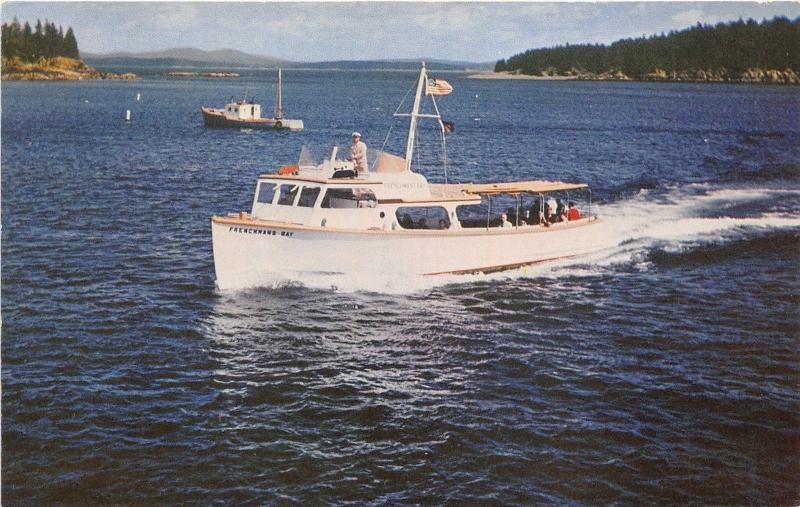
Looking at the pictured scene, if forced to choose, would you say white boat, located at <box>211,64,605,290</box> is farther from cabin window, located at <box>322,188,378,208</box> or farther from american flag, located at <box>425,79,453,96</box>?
american flag, located at <box>425,79,453,96</box>

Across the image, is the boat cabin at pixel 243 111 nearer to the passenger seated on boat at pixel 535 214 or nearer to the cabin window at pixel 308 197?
the passenger seated on boat at pixel 535 214

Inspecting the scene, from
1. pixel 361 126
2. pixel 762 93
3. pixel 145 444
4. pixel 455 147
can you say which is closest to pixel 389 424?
pixel 145 444

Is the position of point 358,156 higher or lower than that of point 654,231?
higher

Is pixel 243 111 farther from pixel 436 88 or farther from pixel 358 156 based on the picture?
pixel 358 156

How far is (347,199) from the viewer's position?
3231cm

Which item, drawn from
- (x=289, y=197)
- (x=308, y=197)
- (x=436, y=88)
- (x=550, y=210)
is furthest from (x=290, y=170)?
(x=550, y=210)

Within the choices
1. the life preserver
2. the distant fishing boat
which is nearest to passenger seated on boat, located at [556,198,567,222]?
the life preserver

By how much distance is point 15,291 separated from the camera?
30984 millimetres

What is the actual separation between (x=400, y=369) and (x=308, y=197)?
10.1m

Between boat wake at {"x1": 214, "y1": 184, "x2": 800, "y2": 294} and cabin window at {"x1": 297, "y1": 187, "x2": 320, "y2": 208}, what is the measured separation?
9.31 feet

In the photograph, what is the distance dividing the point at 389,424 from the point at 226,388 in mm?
→ 4951

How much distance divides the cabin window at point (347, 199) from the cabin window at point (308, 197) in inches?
16.6

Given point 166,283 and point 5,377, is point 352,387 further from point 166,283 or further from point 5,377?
point 166,283

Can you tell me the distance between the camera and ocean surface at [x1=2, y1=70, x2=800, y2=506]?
1883 cm
